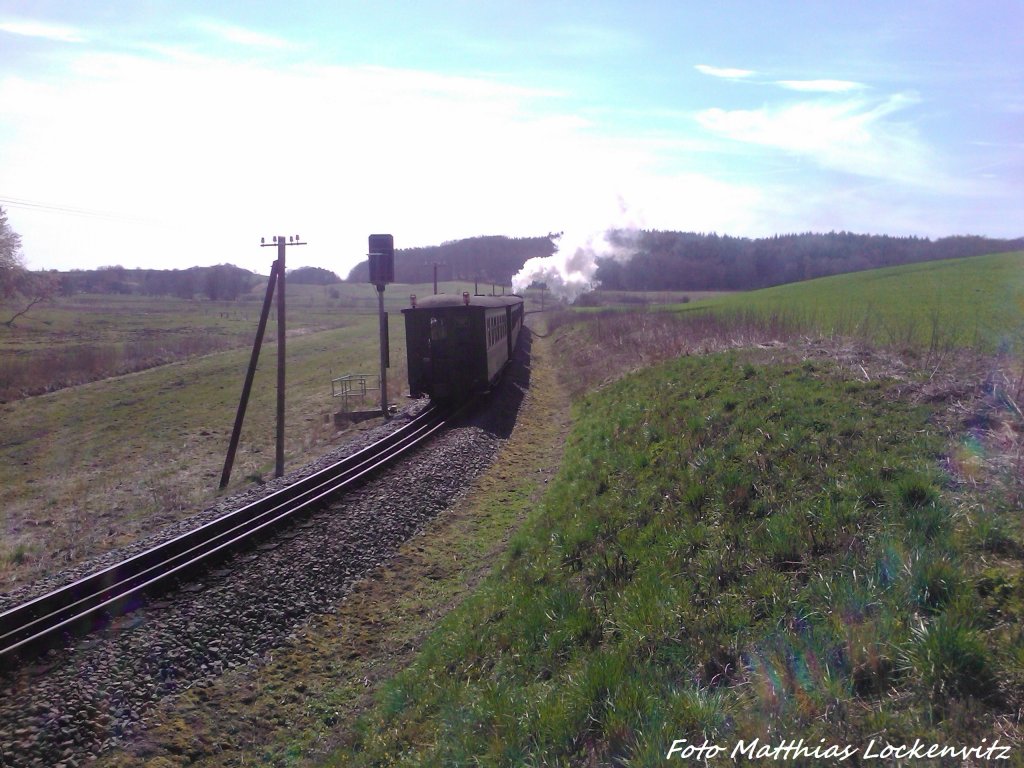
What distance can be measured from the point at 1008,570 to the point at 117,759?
6551 mm

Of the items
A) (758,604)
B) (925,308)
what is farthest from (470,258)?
(758,604)

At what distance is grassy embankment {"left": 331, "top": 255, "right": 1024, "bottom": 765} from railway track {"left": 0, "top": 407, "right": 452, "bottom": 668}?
129 inches

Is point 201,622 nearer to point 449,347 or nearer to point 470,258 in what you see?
point 449,347

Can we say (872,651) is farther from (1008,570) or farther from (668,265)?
(668,265)

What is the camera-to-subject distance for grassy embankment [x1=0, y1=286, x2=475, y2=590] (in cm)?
1304

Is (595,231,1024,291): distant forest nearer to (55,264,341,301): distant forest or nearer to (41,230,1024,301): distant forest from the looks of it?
(41,230,1024,301): distant forest

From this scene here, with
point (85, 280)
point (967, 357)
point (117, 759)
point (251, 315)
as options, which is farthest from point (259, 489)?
point (85, 280)

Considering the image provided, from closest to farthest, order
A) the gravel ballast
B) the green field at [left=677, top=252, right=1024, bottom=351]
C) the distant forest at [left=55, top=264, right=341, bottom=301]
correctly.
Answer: the gravel ballast < the green field at [left=677, top=252, right=1024, bottom=351] < the distant forest at [left=55, top=264, right=341, bottom=301]

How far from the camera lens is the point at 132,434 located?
22.1 meters

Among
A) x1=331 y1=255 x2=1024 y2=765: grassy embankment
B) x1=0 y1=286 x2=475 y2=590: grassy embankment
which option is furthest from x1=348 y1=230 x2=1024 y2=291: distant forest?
x1=331 y1=255 x2=1024 y2=765: grassy embankment

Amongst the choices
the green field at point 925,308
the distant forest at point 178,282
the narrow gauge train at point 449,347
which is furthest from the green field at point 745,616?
the distant forest at point 178,282

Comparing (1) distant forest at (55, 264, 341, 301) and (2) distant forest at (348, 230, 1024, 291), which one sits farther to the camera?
(1) distant forest at (55, 264, 341, 301)

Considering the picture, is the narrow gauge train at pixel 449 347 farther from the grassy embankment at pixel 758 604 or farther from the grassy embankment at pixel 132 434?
the grassy embankment at pixel 758 604

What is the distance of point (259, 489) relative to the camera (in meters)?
12.1
